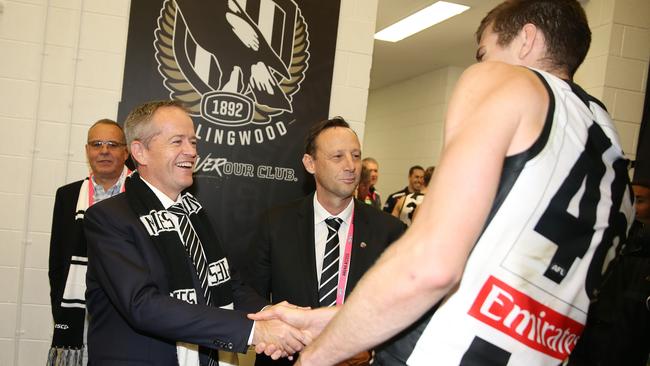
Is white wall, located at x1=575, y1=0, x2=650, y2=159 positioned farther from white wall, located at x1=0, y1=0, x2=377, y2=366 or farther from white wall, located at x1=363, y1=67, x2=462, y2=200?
white wall, located at x1=363, y1=67, x2=462, y2=200

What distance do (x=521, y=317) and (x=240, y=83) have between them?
262 cm

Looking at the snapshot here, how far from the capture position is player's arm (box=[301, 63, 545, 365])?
0.96 meters

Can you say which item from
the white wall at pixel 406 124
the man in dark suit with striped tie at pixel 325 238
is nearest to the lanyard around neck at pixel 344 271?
the man in dark suit with striped tie at pixel 325 238

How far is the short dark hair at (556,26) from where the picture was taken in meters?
1.22

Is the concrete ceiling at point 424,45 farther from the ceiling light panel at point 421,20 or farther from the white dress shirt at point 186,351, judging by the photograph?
the white dress shirt at point 186,351

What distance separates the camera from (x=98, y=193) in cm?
309

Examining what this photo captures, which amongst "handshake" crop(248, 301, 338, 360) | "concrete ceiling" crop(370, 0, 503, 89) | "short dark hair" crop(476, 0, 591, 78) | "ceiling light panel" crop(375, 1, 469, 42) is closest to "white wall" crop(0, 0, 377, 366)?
"handshake" crop(248, 301, 338, 360)

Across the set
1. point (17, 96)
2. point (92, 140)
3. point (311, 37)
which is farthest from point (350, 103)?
point (17, 96)

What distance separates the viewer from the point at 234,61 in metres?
3.37

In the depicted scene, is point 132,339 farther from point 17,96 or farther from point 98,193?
point 17,96

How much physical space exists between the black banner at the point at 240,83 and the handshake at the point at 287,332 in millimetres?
1611

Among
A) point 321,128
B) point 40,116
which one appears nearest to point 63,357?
point 40,116

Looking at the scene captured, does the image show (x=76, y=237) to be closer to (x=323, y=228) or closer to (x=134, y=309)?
(x=323, y=228)

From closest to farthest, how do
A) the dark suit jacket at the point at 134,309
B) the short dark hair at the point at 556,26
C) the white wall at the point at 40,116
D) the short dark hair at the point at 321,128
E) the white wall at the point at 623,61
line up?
the short dark hair at the point at 556,26 < the dark suit jacket at the point at 134,309 < the short dark hair at the point at 321,128 < the white wall at the point at 40,116 < the white wall at the point at 623,61
